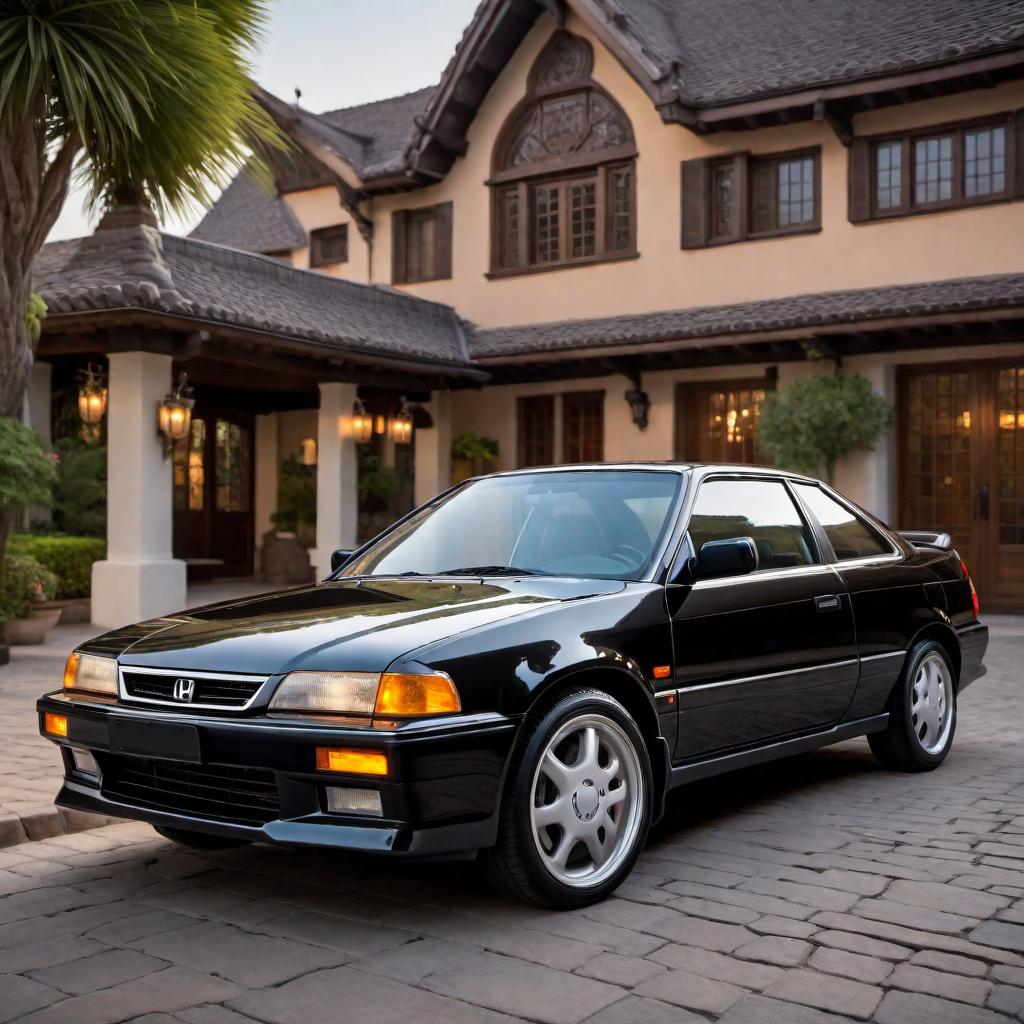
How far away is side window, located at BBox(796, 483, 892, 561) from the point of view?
5.90 m

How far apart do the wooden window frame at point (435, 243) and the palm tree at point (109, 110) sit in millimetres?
9578

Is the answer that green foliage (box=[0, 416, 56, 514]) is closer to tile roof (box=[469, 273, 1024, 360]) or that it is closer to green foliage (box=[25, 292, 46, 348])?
green foliage (box=[25, 292, 46, 348])

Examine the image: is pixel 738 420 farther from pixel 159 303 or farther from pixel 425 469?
pixel 159 303

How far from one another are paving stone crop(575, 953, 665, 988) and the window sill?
15612 mm

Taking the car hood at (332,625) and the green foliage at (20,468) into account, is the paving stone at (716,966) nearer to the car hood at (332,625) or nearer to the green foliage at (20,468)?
the car hood at (332,625)

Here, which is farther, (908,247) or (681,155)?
(681,155)

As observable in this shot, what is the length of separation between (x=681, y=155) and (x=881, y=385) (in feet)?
15.0

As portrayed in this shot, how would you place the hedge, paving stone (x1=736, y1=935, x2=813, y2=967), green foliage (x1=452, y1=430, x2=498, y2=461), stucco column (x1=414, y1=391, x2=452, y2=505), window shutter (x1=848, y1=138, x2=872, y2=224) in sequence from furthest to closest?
green foliage (x1=452, y1=430, x2=498, y2=461)
stucco column (x1=414, y1=391, x2=452, y2=505)
window shutter (x1=848, y1=138, x2=872, y2=224)
the hedge
paving stone (x1=736, y1=935, x2=813, y2=967)

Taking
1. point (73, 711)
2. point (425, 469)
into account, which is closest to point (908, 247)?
point (425, 469)

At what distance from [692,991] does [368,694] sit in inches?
48.3

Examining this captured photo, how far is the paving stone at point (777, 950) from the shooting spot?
3521 mm

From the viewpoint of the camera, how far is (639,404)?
1789cm

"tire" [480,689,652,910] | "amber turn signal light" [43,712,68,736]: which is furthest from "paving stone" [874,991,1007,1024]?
"amber turn signal light" [43,712,68,736]

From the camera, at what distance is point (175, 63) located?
9.45 meters
